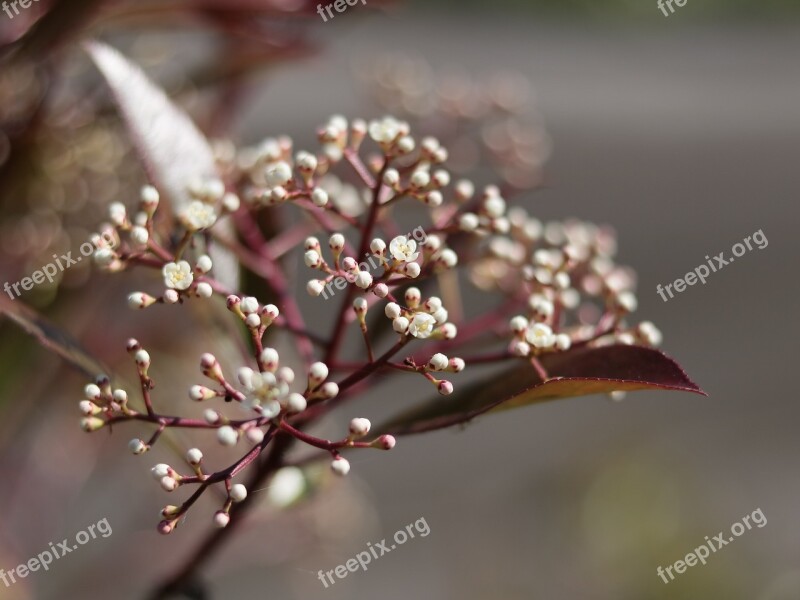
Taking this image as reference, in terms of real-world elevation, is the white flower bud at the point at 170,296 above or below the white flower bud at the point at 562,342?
above
